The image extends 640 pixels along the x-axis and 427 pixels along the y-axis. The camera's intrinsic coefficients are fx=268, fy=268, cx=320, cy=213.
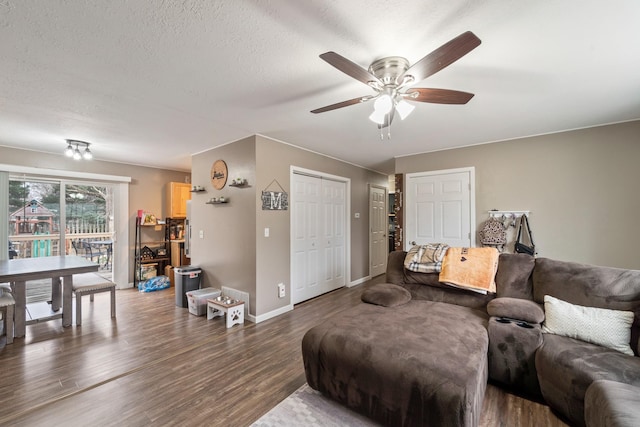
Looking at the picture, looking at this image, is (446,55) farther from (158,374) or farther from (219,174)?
(219,174)

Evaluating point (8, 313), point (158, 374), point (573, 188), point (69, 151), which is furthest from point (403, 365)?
point (69, 151)

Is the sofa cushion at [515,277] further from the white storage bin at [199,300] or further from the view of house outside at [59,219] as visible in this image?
the view of house outside at [59,219]

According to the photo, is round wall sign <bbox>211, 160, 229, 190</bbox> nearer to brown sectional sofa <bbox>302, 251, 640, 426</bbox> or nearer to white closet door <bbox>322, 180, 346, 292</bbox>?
white closet door <bbox>322, 180, 346, 292</bbox>

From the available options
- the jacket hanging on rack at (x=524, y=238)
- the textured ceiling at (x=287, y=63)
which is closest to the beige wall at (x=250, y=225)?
the textured ceiling at (x=287, y=63)

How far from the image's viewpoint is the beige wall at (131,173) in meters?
4.18

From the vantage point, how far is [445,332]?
1.96m

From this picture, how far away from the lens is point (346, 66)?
148 centimetres

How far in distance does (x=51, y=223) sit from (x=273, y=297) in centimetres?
413

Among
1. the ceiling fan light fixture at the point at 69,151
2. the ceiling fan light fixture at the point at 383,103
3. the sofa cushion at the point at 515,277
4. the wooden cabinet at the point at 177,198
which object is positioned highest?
the ceiling fan light fixture at the point at 69,151

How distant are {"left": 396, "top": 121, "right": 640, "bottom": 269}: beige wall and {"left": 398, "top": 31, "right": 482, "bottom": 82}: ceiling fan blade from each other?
9.67 feet

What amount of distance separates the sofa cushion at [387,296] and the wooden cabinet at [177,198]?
15.0 ft

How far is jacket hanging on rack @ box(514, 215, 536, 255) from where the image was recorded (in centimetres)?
351

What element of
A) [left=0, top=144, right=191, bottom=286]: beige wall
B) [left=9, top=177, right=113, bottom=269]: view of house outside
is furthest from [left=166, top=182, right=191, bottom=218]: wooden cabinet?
[left=9, top=177, right=113, bottom=269]: view of house outside

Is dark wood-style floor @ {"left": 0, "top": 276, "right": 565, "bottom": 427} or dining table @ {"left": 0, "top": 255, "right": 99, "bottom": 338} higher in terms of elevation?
dining table @ {"left": 0, "top": 255, "right": 99, "bottom": 338}
